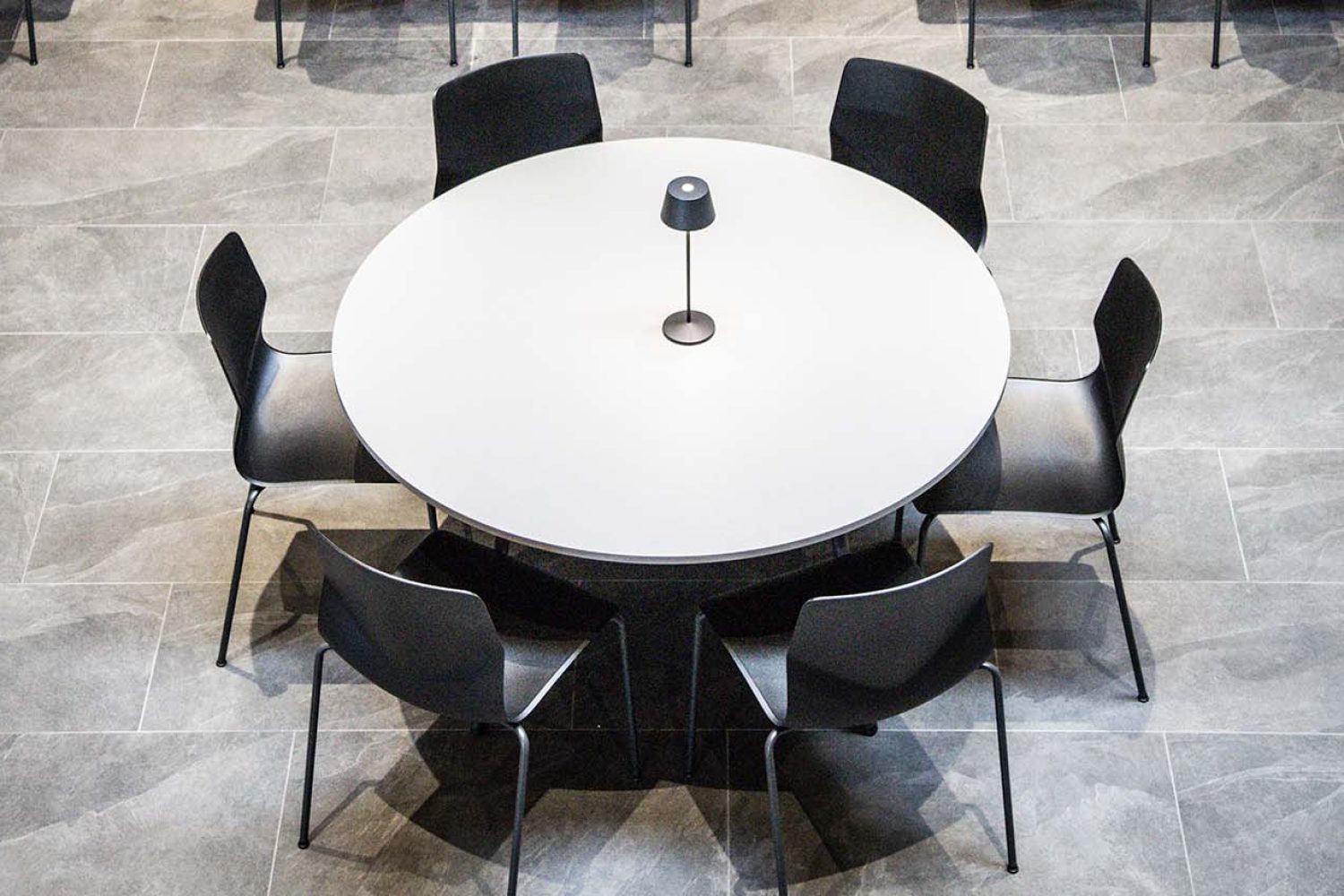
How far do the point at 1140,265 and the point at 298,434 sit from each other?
244cm

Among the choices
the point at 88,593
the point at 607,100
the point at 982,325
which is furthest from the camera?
the point at 607,100

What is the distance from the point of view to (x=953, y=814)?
10.9 feet

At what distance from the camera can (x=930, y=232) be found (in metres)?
3.50

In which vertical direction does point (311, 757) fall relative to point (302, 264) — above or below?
below

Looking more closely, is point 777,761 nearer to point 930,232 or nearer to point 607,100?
point 930,232

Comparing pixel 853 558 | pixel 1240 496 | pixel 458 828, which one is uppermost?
pixel 853 558

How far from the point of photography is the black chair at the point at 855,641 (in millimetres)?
2783

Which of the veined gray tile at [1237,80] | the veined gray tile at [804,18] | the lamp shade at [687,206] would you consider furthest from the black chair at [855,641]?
the veined gray tile at [804,18]

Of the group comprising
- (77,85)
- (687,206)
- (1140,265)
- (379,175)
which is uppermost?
(687,206)

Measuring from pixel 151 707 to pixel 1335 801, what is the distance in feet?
8.47

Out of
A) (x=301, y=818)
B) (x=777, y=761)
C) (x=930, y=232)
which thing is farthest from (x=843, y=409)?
(x=301, y=818)

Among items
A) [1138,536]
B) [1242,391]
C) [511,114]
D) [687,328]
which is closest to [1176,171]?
[1242,391]

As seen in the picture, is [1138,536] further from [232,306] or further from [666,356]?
[232,306]

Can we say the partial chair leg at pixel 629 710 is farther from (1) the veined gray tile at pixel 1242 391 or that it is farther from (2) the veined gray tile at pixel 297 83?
(2) the veined gray tile at pixel 297 83
